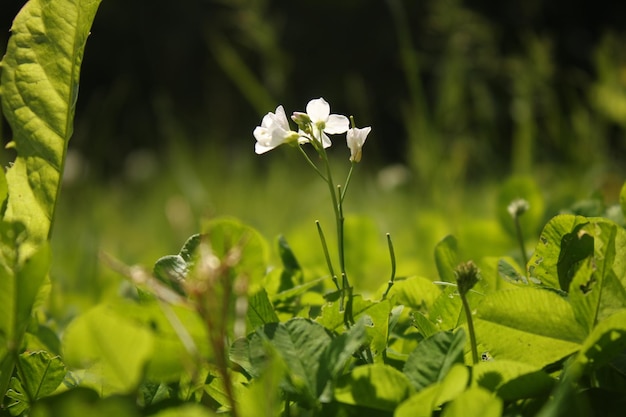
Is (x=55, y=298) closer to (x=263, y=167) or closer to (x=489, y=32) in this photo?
(x=489, y=32)

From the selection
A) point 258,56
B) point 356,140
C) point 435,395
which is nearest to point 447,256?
point 356,140

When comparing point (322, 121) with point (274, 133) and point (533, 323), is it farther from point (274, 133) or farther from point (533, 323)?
point (533, 323)

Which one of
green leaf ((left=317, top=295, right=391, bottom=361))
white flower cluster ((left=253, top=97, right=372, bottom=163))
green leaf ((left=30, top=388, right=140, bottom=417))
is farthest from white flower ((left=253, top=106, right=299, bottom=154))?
green leaf ((left=30, top=388, right=140, bottom=417))

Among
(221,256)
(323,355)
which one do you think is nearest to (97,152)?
(221,256)

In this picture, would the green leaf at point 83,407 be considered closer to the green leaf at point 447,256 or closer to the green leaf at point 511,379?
the green leaf at point 511,379

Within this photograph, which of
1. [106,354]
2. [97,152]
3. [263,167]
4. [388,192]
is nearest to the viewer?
[106,354]

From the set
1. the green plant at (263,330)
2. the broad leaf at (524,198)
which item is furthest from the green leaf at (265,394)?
the broad leaf at (524,198)

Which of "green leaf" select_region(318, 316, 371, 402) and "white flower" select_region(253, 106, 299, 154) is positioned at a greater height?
"white flower" select_region(253, 106, 299, 154)

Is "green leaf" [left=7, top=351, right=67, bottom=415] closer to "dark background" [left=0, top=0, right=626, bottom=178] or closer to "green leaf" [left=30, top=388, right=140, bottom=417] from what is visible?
"green leaf" [left=30, top=388, right=140, bottom=417]
